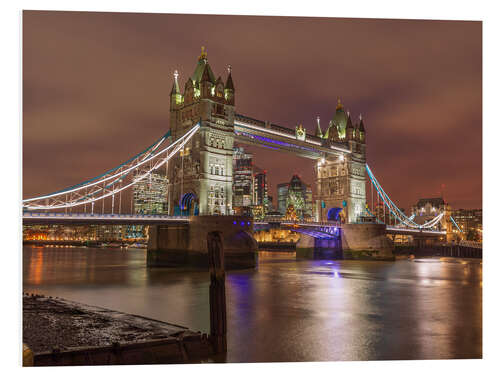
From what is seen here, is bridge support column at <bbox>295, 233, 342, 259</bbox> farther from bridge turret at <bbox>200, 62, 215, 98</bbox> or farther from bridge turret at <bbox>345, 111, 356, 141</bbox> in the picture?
bridge turret at <bbox>200, 62, 215, 98</bbox>

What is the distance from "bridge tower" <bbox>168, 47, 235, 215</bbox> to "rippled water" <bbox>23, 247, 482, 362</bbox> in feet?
19.8

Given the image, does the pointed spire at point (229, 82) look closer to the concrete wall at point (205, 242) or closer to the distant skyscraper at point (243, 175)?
the concrete wall at point (205, 242)

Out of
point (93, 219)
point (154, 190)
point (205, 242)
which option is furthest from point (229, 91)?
point (154, 190)

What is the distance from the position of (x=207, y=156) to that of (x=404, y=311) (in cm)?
1934

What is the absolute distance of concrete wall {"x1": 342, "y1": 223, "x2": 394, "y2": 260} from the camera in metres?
41.3

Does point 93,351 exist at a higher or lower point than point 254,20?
lower

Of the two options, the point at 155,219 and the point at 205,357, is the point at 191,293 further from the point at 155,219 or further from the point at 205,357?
the point at 205,357

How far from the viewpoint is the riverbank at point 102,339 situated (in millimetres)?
8500

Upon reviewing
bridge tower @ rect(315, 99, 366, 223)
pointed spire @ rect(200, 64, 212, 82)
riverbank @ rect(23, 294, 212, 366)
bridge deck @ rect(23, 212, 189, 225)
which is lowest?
riverbank @ rect(23, 294, 212, 366)

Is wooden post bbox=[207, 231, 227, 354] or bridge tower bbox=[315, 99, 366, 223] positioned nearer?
wooden post bbox=[207, 231, 227, 354]

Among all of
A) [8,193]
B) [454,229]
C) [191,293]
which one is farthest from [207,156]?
[454,229]

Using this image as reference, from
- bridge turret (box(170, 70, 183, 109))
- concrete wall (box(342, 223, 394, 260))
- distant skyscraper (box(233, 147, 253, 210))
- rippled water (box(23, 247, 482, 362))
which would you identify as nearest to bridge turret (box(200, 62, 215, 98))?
bridge turret (box(170, 70, 183, 109))

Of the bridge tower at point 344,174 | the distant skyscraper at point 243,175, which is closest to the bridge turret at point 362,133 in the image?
the bridge tower at point 344,174

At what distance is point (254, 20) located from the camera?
35.4ft
